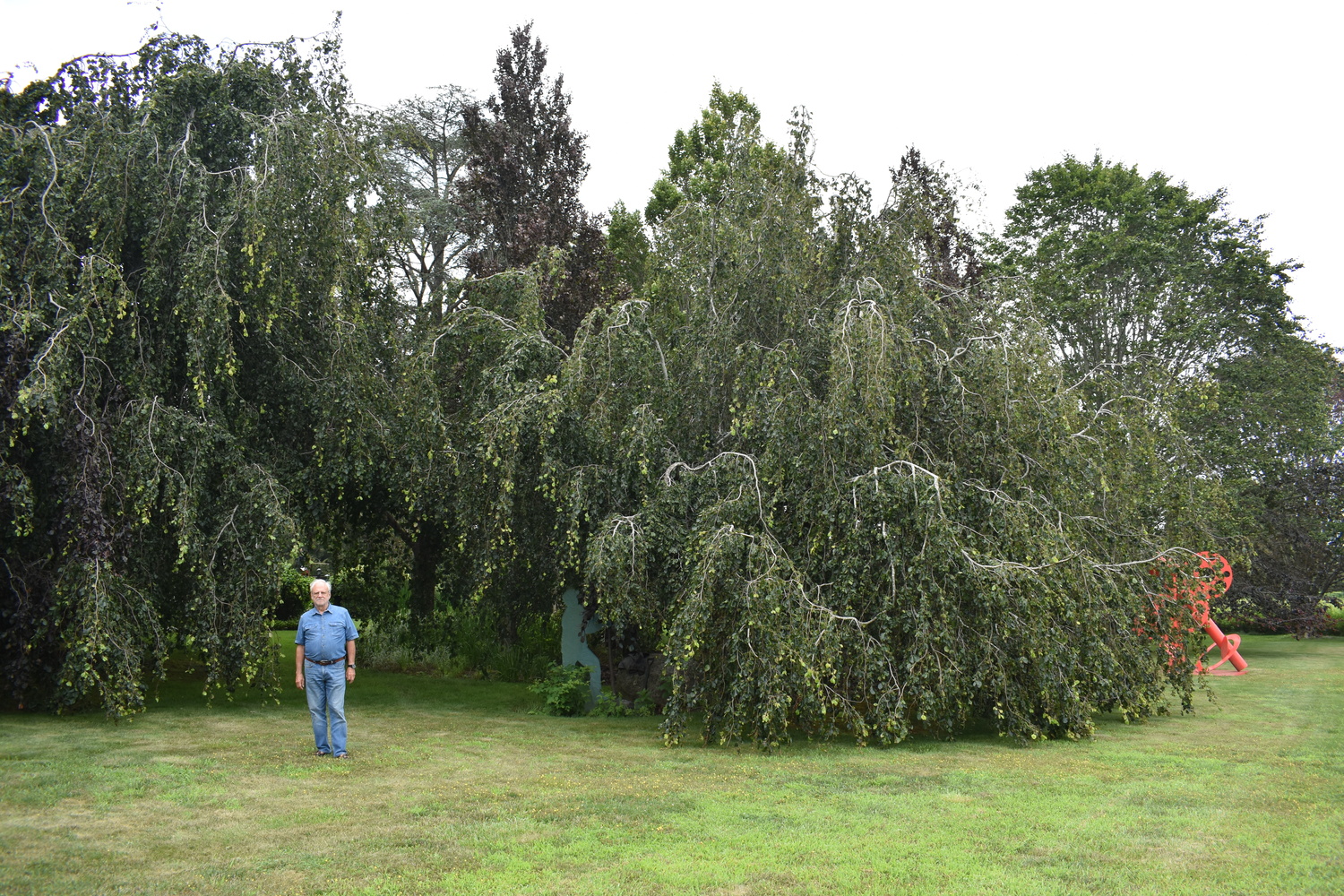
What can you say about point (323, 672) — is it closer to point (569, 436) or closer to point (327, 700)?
point (327, 700)

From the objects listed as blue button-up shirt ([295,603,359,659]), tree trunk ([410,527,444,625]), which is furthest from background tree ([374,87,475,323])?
blue button-up shirt ([295,603,359,659])

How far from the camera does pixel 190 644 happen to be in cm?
838

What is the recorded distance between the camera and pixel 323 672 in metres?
7.22

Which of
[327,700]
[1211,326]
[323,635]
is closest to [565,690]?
[327,700]

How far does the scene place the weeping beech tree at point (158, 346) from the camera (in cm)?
778

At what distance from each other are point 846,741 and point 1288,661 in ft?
42.1

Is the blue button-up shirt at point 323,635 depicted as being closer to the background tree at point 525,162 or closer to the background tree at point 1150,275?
the background tree at point 525,162

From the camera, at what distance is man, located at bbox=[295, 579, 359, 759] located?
23.7ft

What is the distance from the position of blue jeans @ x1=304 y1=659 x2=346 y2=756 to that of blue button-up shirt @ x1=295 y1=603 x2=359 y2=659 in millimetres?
83

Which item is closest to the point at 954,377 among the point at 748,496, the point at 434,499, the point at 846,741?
the point at 748,496

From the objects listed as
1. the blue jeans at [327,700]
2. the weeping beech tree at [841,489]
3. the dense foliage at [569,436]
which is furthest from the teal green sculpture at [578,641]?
the blue jeans at [327,700]

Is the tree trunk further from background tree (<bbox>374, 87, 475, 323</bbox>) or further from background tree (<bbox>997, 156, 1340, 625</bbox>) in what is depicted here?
background tree (<bbox>997, 156, 1340, 625</bbox>)

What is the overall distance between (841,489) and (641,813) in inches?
131

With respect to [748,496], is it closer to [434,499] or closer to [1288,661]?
[434,499]
